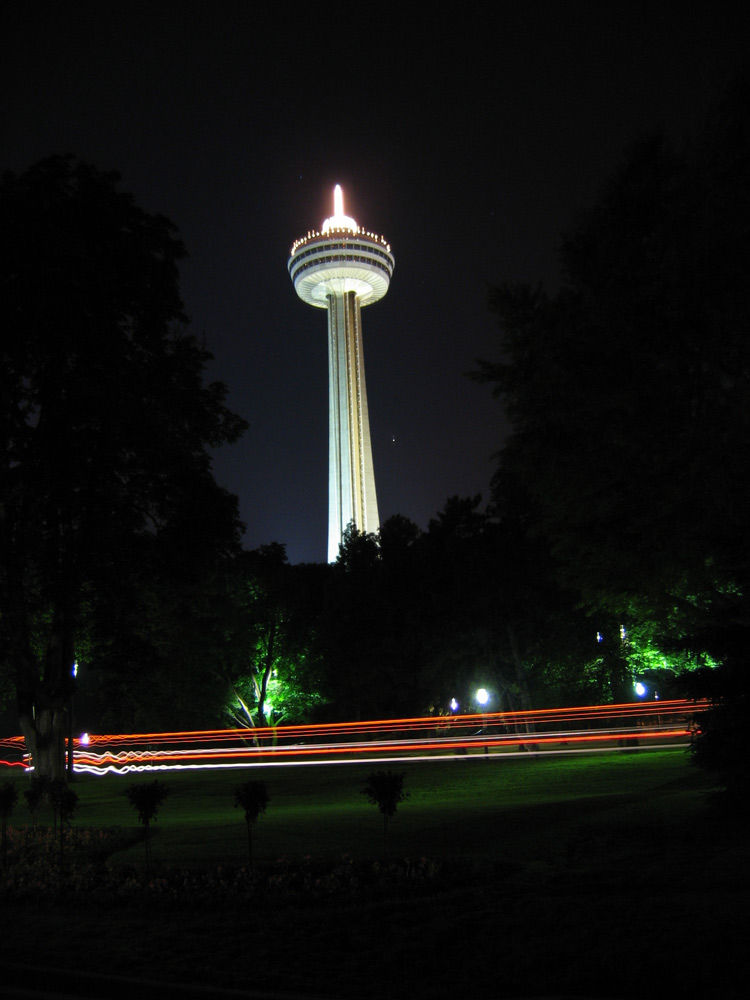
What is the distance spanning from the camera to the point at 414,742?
36656 millimetres

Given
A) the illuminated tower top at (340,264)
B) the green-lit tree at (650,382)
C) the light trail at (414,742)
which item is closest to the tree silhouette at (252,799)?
the green-lit tree at (650,382)

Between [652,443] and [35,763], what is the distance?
1596cm

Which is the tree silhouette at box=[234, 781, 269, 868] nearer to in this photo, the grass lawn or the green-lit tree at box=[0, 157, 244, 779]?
the grass lawn

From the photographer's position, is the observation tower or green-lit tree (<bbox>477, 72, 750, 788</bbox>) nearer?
green-lit tree (<bbox>477, 72, 750, 788</bbox>)

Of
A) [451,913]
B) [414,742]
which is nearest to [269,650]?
[414,742]

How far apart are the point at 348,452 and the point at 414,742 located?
2368 inches

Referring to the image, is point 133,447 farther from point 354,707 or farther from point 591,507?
point 354,707

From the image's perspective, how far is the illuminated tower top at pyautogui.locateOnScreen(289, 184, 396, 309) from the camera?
106 meters

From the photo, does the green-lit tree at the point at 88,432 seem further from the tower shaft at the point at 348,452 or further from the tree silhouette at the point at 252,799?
the tower shaft at the point at 348,452

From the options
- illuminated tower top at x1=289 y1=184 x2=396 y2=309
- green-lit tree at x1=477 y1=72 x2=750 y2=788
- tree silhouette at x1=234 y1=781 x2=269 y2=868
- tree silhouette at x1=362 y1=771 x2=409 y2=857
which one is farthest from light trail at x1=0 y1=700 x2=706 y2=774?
illuminated tower top at x1=289 y1=184 x2=396 y2=309

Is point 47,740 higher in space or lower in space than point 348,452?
lower

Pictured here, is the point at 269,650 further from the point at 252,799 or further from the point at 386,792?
the point at 386,792

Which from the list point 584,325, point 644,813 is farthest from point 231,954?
point 584,325

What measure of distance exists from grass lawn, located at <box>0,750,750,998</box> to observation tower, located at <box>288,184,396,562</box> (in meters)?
77.1
